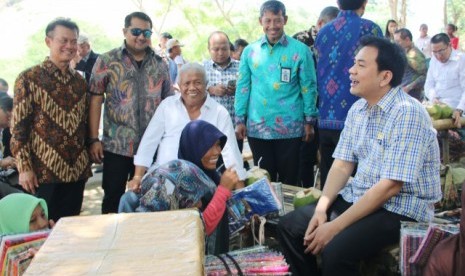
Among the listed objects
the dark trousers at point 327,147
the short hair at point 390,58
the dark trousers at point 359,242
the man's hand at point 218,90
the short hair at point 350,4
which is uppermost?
the short hair at point 350,4

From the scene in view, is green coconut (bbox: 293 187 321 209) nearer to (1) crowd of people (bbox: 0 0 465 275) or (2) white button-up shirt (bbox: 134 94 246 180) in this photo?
(1) crowd of people (bbox: 0 0 465 275)

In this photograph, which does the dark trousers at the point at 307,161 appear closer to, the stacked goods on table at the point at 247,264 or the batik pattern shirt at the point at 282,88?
the batik pattern shirt at the point at 282,88

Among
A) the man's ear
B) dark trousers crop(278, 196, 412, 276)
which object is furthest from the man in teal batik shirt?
dark trousers crop(278, 196, 412, 276)

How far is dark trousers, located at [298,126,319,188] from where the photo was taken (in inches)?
206

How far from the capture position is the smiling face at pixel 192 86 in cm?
Result: 377

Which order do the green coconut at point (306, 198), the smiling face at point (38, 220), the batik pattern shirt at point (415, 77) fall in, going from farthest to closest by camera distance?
the batik pattern shirt at point (415, 77), the green coconut at point (306, 198), the smiling face at point (38, 220)

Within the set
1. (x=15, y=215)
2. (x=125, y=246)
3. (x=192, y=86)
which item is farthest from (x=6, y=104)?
(x=125, y=246)

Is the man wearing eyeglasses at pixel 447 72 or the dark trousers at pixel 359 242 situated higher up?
the man wearing eyeglasses at pixel 447 72

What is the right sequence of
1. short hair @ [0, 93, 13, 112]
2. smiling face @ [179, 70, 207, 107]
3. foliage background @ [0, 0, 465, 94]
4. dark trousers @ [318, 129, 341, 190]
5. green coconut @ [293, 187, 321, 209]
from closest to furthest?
green coconut @ [293, 187, 321, 209]
smiling face @ [179, 70, 207, 107]
dark trousers @ [318, 129, 341, 190]
short hair @ [0, 93, 13, 112]
foliage background @ [0, 0, 465, 94]

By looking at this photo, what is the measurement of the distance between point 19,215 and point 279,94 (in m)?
2.48

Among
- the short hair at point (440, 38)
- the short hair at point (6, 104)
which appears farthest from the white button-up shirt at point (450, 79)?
the short hair at point (6, 104)

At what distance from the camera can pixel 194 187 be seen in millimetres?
2797

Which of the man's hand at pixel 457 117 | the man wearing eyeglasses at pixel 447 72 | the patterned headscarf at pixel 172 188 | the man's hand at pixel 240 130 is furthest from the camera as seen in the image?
the man wearing eyeglasses at pixel 447 72

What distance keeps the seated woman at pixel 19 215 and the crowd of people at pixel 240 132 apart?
0.01m
